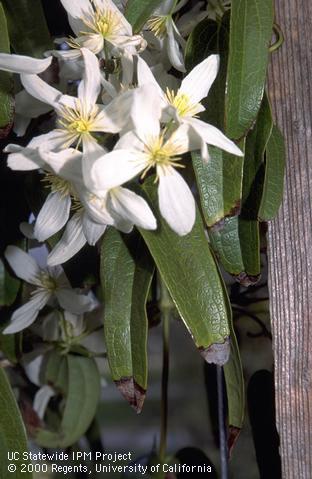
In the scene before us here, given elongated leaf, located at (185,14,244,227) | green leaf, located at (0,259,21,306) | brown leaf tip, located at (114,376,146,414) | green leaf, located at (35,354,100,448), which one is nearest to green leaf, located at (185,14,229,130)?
elongated leaf, located at (185,14,244,227)

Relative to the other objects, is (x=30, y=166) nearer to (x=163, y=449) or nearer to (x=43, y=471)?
(x=163, y=449)

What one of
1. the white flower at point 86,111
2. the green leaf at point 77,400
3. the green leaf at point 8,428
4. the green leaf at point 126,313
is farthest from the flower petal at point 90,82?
the green leaf at point 77,400

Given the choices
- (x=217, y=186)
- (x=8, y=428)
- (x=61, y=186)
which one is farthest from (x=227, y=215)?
(x=8, y=428)

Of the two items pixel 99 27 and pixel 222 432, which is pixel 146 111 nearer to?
pixel 99 27

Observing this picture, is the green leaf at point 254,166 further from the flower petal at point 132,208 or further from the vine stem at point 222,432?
the vine stem at point 222,432

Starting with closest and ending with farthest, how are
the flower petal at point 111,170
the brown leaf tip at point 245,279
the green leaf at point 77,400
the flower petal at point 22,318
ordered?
the flower petal at point 111,170
the brown leaf tip at point 245,279
the flower petal at point 22,318
the green leaf at point 77,400

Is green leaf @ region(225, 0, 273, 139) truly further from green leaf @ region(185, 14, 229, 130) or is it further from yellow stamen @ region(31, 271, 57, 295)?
yellow stamen @ region(31, 271, 57, 295)

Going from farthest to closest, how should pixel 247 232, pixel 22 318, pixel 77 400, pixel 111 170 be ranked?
pixel 77 400 < pixel 22 318 < pixel 247 232 < pixel 111 170
